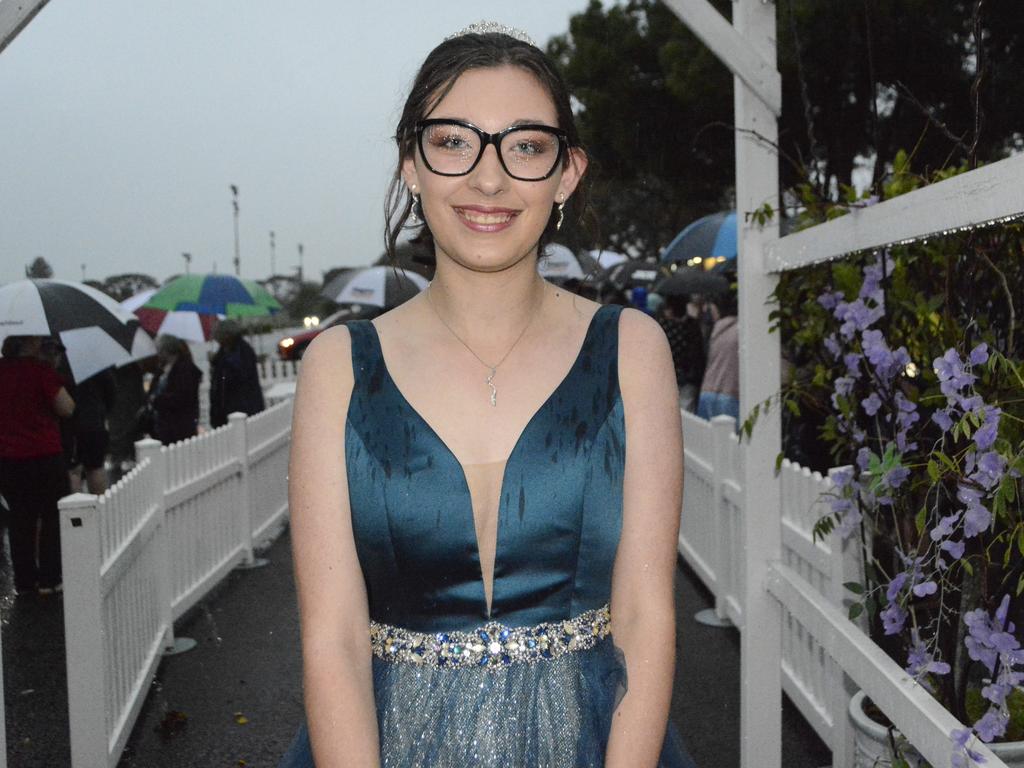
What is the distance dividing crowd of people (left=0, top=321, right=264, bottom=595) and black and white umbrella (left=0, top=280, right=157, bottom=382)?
0.26m

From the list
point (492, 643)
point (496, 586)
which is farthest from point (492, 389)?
point (492, 643)

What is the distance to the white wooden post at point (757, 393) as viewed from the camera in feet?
10.4

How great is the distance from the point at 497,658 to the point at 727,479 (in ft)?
16.5

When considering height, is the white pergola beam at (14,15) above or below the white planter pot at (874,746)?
above

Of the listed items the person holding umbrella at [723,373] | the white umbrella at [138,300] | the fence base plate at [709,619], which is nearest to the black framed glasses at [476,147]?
the fence base plate at [709,619]

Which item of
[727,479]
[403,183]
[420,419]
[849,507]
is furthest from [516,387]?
[727,479]

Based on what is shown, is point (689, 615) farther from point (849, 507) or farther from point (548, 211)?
point (548, 211)

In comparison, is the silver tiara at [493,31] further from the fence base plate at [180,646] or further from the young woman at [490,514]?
the fence base plate at [180,646]

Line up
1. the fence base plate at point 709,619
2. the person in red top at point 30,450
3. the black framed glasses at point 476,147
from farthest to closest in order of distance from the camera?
the person in red top at point 30,450 < the fence base plate at point 709,619 < the black framed glasses at point 476,147

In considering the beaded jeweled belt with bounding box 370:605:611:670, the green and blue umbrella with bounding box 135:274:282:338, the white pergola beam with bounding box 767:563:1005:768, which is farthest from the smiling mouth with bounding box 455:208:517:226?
the green and blue umbrella with bounding box 135:274:282:338

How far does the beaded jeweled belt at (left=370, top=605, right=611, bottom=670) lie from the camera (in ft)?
6.35

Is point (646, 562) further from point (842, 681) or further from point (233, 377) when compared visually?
point (233, 377)

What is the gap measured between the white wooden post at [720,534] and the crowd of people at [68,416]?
4621mm

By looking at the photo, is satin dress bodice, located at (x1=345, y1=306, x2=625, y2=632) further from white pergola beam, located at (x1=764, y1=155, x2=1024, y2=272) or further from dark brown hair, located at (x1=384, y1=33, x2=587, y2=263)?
white pergola beam, located at (x1=764, y1=155, x2=1024, y2=272)
